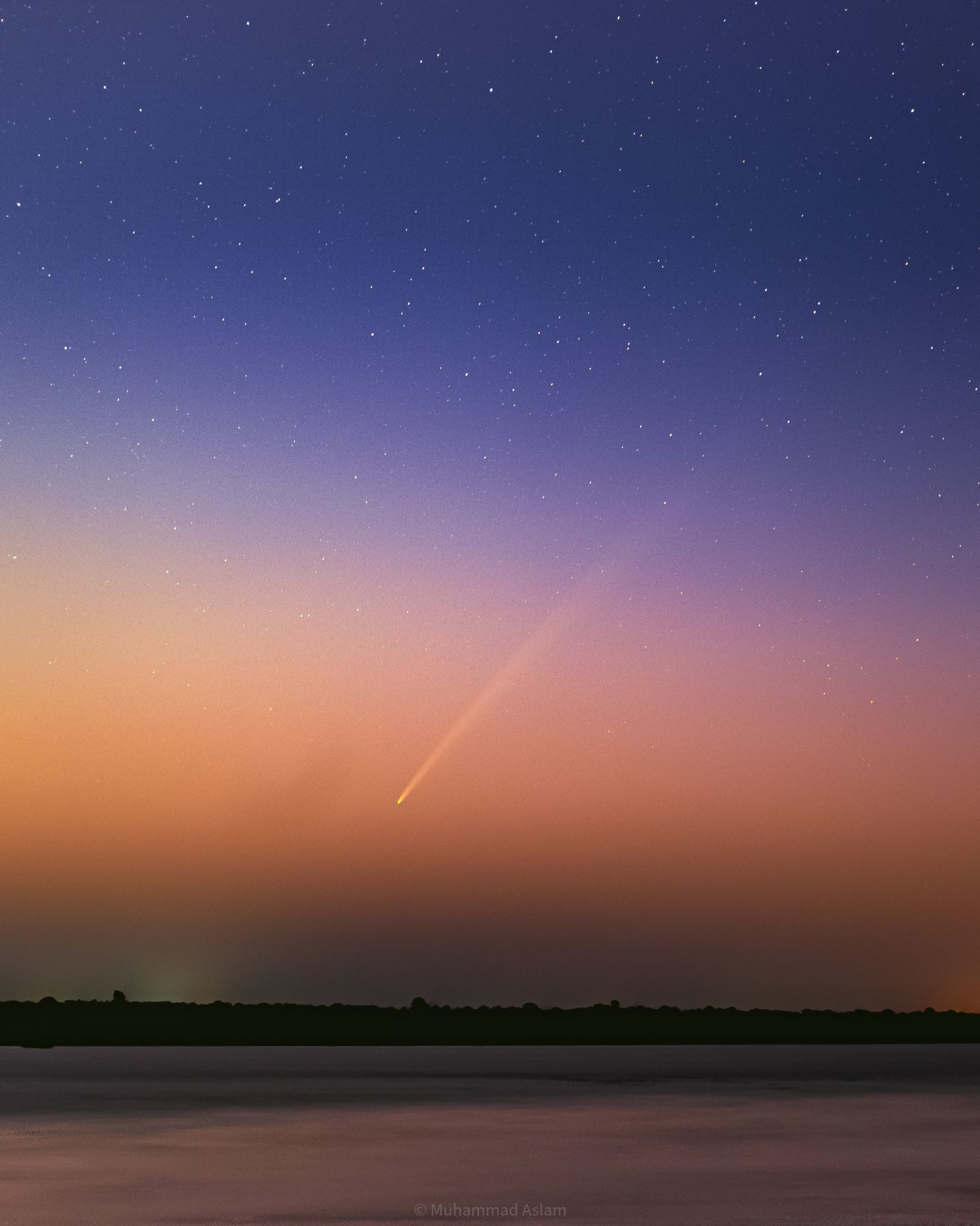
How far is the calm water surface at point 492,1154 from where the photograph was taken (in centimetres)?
2689

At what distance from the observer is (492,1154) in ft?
124

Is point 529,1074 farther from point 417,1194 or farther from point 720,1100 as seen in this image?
point 417,1194

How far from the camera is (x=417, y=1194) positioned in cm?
2920

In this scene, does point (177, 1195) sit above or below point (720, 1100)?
below

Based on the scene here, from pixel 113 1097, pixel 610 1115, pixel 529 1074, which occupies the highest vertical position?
pixel 529 1074

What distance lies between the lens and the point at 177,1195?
2908cm

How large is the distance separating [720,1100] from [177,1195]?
40373 mm

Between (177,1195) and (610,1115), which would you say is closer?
(177,1195)

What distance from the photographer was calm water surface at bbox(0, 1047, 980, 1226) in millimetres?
26891

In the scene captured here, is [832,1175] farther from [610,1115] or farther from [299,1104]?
[299,1104]

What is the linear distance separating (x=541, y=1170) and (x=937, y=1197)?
26.8 feet

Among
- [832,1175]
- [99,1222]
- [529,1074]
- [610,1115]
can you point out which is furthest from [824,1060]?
[99,1222]

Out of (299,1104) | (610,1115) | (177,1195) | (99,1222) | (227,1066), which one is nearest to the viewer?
(99,1222)

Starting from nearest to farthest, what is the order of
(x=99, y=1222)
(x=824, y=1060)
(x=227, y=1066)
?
(x=99, y=1222)
(x=227, y=1066)
(x=824, y=1060)
